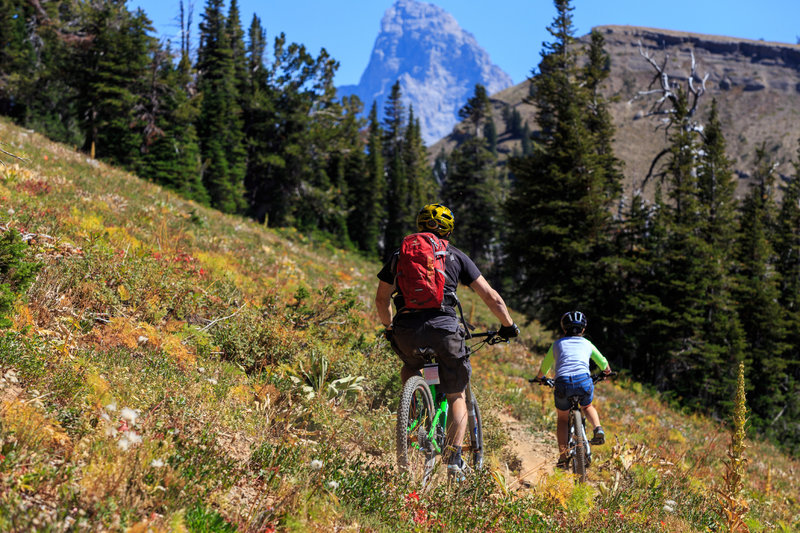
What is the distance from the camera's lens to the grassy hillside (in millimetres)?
3059

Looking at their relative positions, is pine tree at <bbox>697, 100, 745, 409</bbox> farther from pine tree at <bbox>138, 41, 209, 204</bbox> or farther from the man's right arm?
pine tree at <bbox>138, 41, 209, 204</bbox>

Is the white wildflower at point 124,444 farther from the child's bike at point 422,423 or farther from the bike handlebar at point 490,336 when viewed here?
the bike handlebar at point 490,336

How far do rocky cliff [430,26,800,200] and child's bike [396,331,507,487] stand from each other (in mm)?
100597

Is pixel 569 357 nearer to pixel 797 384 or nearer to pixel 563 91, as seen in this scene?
pixel 563 91

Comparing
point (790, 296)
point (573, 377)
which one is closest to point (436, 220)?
point (573, 377)

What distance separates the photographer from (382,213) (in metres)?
59.6

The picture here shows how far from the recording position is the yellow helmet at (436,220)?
15.6 ft

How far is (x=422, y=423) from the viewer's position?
4.54 m

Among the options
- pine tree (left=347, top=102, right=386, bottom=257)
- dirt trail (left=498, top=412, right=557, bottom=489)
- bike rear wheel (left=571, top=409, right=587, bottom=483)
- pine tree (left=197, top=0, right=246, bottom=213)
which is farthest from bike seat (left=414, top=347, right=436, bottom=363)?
pine tree (left=347, top=102, right=386, bottom=257)

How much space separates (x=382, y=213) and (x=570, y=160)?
1526 inches

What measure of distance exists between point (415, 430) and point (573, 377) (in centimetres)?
243

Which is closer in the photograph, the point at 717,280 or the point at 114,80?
the point at 717,280

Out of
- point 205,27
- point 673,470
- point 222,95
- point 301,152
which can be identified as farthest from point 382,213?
point 673,470

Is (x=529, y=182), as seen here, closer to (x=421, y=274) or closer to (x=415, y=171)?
(x=421, y=274)
